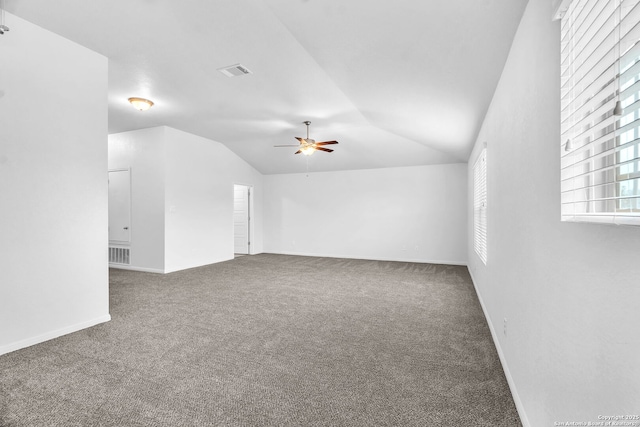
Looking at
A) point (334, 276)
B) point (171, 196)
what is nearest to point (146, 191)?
point (171, 196)

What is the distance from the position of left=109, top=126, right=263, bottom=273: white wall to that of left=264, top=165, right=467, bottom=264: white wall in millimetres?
2142

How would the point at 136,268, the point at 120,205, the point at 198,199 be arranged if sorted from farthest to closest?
1. the point at 198,199
2. the point at 120,205
3. the point at 136,268

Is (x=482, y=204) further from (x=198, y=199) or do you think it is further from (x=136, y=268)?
(x=136, y=268)

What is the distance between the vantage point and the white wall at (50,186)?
2674 millimetres

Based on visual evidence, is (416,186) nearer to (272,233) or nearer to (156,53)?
(272,233)

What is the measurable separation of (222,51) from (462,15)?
230 centimetres

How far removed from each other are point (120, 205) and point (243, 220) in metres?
3.14

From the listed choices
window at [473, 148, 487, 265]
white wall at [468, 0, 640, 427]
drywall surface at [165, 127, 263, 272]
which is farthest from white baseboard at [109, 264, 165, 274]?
white wall at [468, 0, 640, 427]

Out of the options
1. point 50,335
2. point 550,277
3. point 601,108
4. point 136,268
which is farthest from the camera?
point 136,268

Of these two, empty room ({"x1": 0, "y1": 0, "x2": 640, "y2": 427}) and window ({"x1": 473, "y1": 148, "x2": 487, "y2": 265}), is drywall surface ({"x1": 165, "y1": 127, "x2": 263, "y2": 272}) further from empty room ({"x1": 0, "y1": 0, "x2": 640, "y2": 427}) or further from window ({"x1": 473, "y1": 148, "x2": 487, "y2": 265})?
window ({"x1": 473, "y1": 148, "x2": 487, "y2": 265})

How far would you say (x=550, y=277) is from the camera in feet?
4.50

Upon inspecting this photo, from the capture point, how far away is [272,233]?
8.98 m

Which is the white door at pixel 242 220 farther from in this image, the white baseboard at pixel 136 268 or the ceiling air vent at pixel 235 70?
the ceiling air vent at pixel 235 70

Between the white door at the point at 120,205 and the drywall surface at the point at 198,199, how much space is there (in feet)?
3.47
